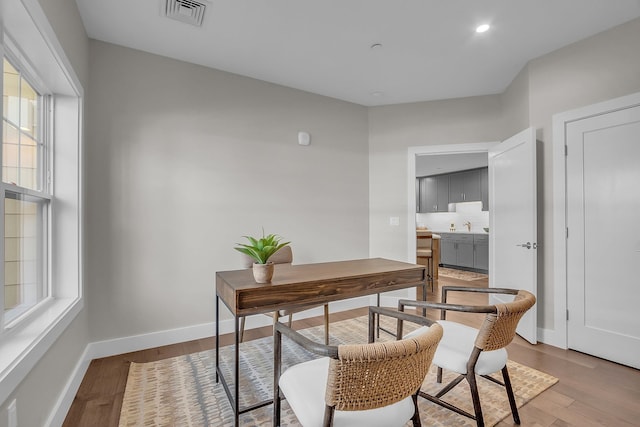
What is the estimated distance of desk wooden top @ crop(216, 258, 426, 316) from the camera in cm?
159

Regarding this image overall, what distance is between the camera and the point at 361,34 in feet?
8.05

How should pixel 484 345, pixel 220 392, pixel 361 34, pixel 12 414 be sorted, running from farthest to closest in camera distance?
pixel 361 34 → pixel 220 392 → pixel 484 345 → pixel 12 414

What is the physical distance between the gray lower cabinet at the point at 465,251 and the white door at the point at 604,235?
4.23 meters

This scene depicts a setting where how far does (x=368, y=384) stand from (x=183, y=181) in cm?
249

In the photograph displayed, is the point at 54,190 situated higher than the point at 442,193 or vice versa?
the point at 442,193

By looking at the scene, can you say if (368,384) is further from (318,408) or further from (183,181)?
(183,181)

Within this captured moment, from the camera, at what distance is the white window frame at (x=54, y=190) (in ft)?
4.09

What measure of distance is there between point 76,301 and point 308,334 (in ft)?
6.10

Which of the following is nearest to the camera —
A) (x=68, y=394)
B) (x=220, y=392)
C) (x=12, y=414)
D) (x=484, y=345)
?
(x=12, y=414)

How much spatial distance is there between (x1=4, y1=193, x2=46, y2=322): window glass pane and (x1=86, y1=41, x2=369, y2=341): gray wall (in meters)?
0.61

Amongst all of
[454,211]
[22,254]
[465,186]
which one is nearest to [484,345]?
[22,254]

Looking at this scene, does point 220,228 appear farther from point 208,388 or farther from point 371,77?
point 371,77

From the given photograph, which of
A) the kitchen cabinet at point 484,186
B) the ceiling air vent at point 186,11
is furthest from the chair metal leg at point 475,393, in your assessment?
the kitchen cabinet at point 484,186

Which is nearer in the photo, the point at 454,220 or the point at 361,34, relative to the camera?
the point at 361,34
